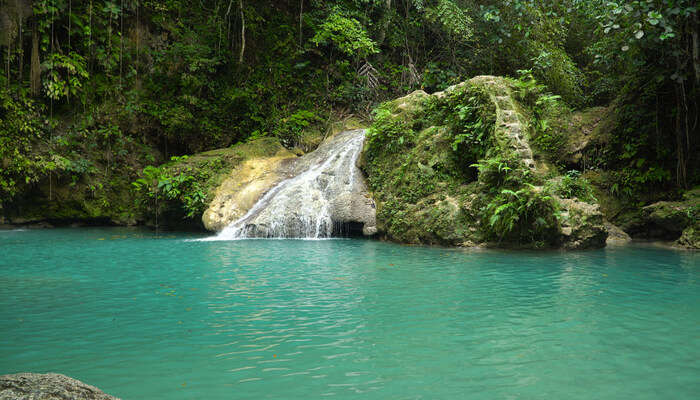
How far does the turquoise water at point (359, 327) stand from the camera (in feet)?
10.4

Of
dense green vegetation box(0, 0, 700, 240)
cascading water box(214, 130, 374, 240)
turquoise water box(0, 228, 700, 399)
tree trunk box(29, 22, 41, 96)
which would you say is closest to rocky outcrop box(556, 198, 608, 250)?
dense green vegetation box(0, 0, 700, 240)

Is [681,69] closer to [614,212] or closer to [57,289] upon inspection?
[614,212]

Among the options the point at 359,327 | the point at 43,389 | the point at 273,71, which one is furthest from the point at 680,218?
the point at 273,71

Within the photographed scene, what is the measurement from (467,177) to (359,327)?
8.07m

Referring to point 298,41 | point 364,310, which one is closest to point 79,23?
point 298,41

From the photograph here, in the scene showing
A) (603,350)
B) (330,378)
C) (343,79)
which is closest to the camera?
(330,378)

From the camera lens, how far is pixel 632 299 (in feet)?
17.7

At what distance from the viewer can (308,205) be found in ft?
42.4

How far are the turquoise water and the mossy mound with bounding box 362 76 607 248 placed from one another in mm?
1860

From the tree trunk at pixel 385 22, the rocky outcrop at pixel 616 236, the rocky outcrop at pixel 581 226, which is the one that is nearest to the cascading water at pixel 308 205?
the rocky outcrop at pixel 581 226

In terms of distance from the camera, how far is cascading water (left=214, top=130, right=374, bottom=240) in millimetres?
12578

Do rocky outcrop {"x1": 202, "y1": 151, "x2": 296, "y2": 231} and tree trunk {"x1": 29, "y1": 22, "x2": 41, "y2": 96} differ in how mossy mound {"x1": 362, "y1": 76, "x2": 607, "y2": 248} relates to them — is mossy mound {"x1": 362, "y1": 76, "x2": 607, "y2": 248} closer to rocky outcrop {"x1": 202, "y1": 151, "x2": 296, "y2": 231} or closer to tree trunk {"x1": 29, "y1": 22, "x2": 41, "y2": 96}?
rocky outcrop {"x1": 202, "y1": 151, "x2": 296, "y2": 231}

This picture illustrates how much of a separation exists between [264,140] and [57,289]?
35.8 ft

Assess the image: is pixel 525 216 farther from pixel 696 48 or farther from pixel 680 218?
pixel 696 48
